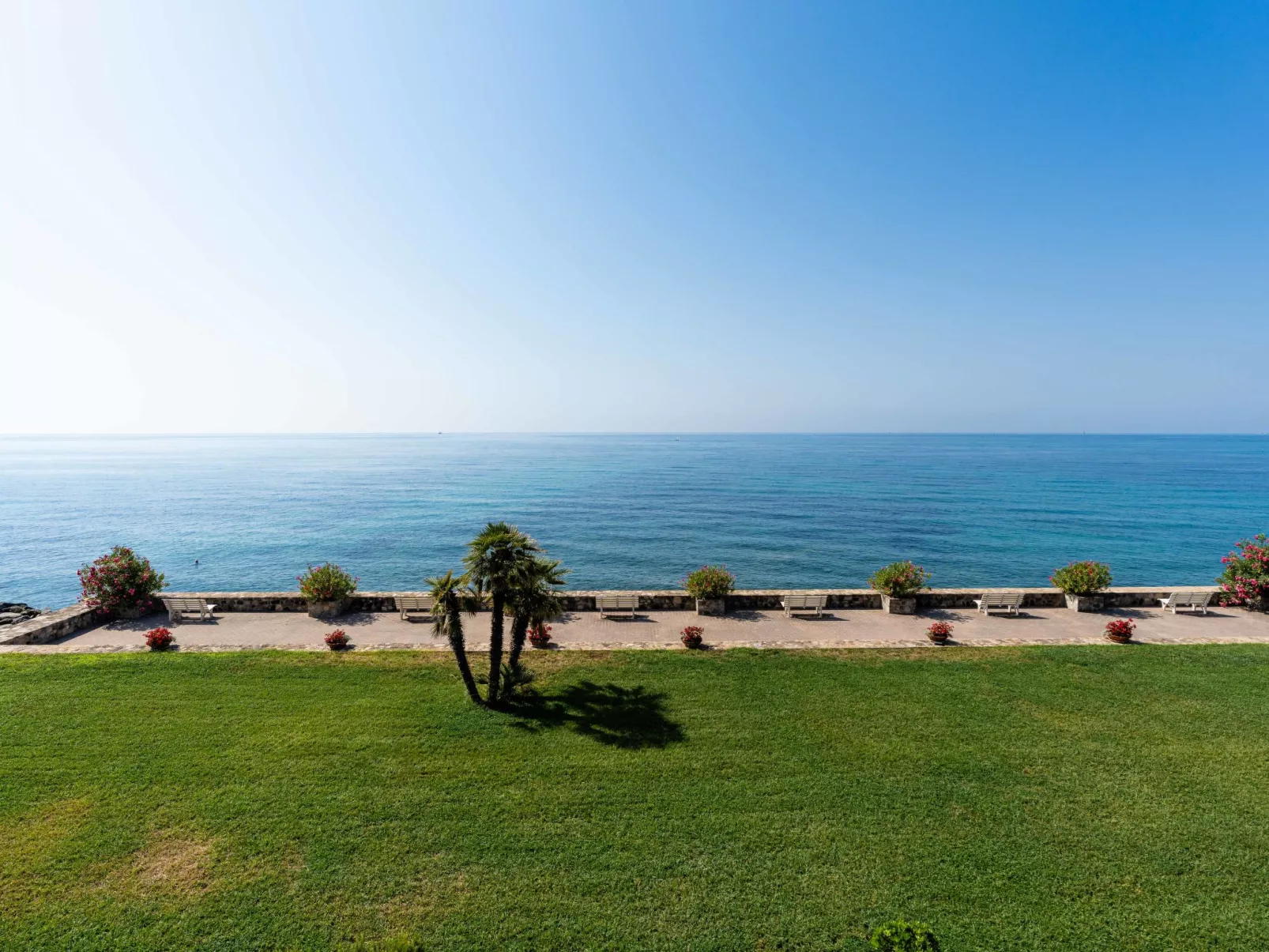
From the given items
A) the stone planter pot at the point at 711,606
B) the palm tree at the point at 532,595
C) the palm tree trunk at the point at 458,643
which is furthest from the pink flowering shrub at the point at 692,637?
the palm tree trunk at the point at 458,643

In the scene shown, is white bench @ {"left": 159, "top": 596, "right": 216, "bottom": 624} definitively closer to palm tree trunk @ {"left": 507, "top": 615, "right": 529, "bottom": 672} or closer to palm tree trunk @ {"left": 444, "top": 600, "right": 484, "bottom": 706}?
palm tree trunk @ {"left": 444, "top": 600, "right": 484, "bottom": 706}

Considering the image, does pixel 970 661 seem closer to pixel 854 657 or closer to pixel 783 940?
pixel 854 657

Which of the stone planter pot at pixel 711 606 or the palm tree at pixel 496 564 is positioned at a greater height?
the palm tree at pixel 496 564

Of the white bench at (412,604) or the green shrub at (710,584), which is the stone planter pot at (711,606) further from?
the white bench at (412,604)

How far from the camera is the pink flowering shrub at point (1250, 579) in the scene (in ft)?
61.5

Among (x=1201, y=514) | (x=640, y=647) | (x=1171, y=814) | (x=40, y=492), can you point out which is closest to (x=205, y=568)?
(x=640, y=647)

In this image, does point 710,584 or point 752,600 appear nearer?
point 710,584

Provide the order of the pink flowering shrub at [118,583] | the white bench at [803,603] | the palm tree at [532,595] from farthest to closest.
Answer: the white bench at [803,603] → the pink flowering shrub at [118,583] → the palm tree at [532,595]

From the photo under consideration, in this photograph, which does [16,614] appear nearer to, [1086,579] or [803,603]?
[803,603]

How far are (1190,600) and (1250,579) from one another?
2.29 m

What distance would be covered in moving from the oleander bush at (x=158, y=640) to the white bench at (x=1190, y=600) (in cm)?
3549

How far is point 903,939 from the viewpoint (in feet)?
19.3

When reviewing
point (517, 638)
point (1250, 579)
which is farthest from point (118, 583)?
point (1250, 579)

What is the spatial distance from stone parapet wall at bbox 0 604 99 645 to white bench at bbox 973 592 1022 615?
109 feet
